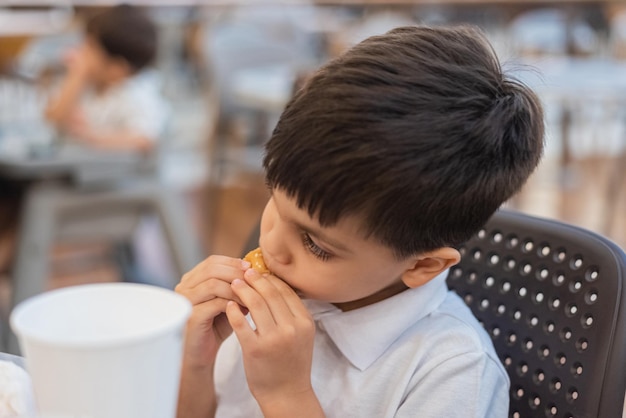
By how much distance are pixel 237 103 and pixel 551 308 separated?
2409mm

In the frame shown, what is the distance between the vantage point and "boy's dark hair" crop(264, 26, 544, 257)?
24.7 inches

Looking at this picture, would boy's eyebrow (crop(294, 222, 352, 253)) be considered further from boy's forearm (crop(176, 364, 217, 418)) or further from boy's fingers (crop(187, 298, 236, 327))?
boy's forearm (crop(176, 364, 217, 418))

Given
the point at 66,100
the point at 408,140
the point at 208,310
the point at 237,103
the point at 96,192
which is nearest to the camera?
the point at 408,140

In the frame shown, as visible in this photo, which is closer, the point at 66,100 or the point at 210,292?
the point at 210,292

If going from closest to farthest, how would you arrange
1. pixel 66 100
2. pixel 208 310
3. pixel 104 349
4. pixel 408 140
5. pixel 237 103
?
pixel 104 349 → pixel 408 140 → pixel 208 310 → pixel 66 100 → pixel 237 103

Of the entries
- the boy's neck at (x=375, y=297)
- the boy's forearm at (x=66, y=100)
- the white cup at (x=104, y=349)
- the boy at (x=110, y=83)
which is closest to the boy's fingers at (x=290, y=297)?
the boy's neck at (x=375, y=297)

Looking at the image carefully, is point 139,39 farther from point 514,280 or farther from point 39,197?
point 514,280

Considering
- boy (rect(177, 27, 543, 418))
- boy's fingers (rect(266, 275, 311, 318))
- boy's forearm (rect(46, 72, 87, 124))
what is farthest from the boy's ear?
boy's forearm (rect(46, 72, 87, 124))

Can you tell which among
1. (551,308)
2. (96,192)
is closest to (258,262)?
(551,308)

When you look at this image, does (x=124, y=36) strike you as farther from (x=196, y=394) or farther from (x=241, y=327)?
(x=241, y=327)

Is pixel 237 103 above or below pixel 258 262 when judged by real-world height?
below

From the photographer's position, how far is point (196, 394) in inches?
31.4

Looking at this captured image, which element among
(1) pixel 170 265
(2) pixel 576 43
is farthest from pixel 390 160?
(2) pixel 576 43

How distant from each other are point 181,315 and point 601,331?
1.54ft
